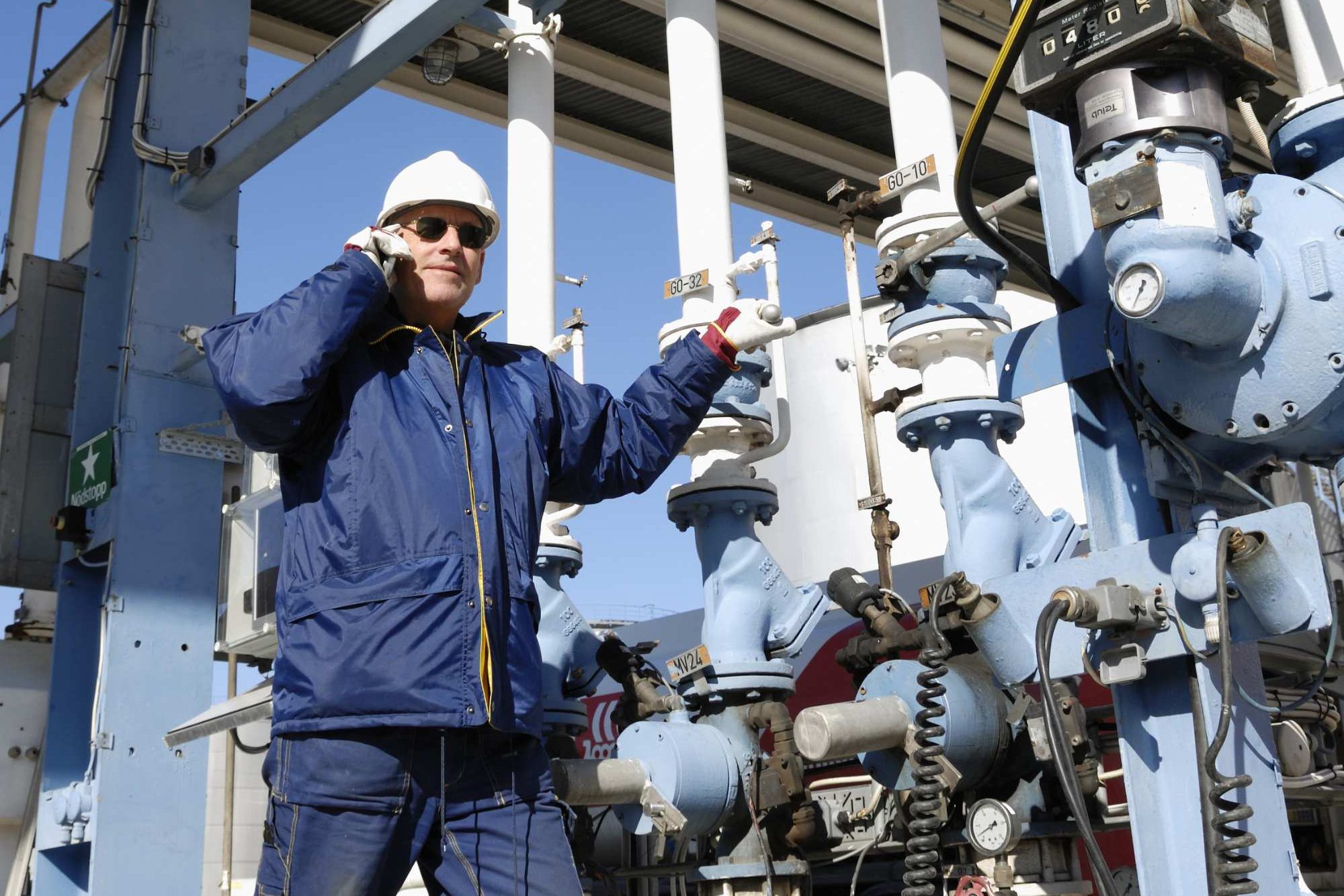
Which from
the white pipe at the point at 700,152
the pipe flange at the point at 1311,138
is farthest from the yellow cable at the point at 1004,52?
the white pipe at the point at 700,152

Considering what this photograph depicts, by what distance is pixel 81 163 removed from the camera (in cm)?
750

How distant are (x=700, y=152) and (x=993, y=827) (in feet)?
9.08

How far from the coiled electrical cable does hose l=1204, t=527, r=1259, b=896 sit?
525mm

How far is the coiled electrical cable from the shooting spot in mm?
2584

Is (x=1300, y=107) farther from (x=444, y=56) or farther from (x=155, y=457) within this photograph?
(x=155, y=457)

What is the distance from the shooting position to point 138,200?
4.90m

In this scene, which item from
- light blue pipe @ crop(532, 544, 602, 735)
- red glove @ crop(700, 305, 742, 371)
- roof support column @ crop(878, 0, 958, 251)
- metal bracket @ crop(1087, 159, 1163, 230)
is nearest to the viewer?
metal bracket @ crop(1087, 159, 1163, 230)

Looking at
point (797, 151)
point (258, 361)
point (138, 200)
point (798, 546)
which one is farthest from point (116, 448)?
point (798, 546)

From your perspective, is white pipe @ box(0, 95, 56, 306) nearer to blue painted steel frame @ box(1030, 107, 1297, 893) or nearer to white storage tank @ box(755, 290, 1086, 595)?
white storage tank @ box(755, 290, 1086, 595)

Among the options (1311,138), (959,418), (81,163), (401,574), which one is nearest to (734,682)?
(959,418)

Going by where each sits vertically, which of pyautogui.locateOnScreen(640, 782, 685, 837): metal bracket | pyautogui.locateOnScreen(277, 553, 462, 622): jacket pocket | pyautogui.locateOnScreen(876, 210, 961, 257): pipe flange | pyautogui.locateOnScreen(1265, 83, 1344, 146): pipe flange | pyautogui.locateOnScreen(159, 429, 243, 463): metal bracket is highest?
pyautogui.locateOnScreen(876, 210, 961, 257): pipe flange

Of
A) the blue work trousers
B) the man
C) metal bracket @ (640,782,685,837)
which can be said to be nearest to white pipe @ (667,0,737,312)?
metal bracket @ (640,782,685,837)

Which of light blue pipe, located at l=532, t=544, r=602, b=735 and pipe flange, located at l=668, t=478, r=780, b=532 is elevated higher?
pipe flange, located at l=668, t=478, r=780, b=532

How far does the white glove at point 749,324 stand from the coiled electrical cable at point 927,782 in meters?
0.58
